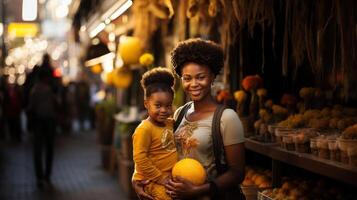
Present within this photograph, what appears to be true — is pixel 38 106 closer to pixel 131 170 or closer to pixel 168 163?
pixel 131 170

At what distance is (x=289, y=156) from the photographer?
4855 millimetres

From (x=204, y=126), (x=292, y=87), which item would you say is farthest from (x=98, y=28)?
(x=204, y=126)

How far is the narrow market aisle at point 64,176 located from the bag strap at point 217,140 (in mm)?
5862

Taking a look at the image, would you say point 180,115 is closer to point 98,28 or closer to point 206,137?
point 206,137

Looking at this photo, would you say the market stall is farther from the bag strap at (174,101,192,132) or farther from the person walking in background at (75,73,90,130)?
the person walking in background at (75,73,90,130)

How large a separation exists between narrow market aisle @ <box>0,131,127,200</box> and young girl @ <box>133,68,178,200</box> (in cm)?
563

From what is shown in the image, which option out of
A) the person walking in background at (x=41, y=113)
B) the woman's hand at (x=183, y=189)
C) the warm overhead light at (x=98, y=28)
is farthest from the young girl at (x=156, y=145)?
the person walking in background at (x=41, y=113)

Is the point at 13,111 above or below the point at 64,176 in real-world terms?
above

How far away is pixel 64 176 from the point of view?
11.9m

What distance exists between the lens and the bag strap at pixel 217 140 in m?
3.73

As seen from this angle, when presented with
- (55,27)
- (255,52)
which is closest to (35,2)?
(255,52)

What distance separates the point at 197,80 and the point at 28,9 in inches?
138

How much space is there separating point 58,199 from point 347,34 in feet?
19.8

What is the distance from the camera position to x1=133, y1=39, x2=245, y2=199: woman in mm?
3682
